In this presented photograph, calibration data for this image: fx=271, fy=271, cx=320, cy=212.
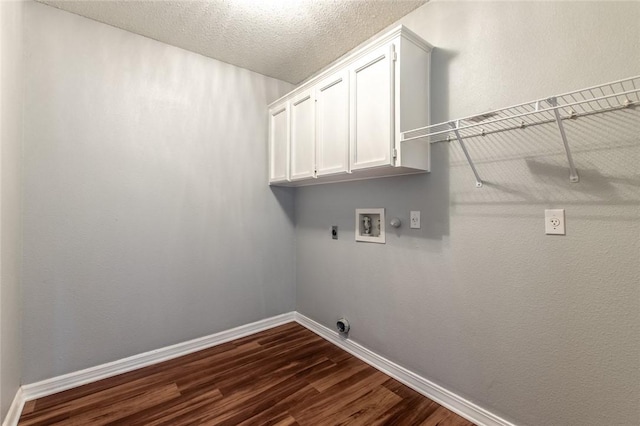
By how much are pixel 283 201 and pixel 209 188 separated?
29.9 inches

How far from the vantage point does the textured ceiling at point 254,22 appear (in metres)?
1.78

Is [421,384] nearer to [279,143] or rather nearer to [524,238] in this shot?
[524,238]

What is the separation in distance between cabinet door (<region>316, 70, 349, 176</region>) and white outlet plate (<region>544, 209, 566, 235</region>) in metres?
1.13

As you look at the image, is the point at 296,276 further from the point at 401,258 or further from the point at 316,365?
the point at 401,258

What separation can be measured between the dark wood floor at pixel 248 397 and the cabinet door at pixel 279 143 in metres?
1.58

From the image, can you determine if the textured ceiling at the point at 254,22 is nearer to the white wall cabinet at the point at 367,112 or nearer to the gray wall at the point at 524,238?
the white wall cabinet at the point at 367,112

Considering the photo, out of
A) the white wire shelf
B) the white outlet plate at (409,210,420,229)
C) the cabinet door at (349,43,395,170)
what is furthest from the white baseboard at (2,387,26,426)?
the white wire shelf

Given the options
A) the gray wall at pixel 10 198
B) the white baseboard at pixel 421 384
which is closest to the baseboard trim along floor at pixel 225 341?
the white baseboard at pixel 421 384

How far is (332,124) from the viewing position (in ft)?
6.66

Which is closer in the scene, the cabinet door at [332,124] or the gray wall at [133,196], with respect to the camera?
the gray wall at [133,196]

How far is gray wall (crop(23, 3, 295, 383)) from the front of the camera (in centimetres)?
176

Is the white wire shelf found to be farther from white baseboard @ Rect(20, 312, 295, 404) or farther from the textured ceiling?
white baseboard @ Rect(20, 312, 295, 404)

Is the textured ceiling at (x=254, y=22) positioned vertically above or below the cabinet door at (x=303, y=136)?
above

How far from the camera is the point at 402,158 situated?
5.24 feet
